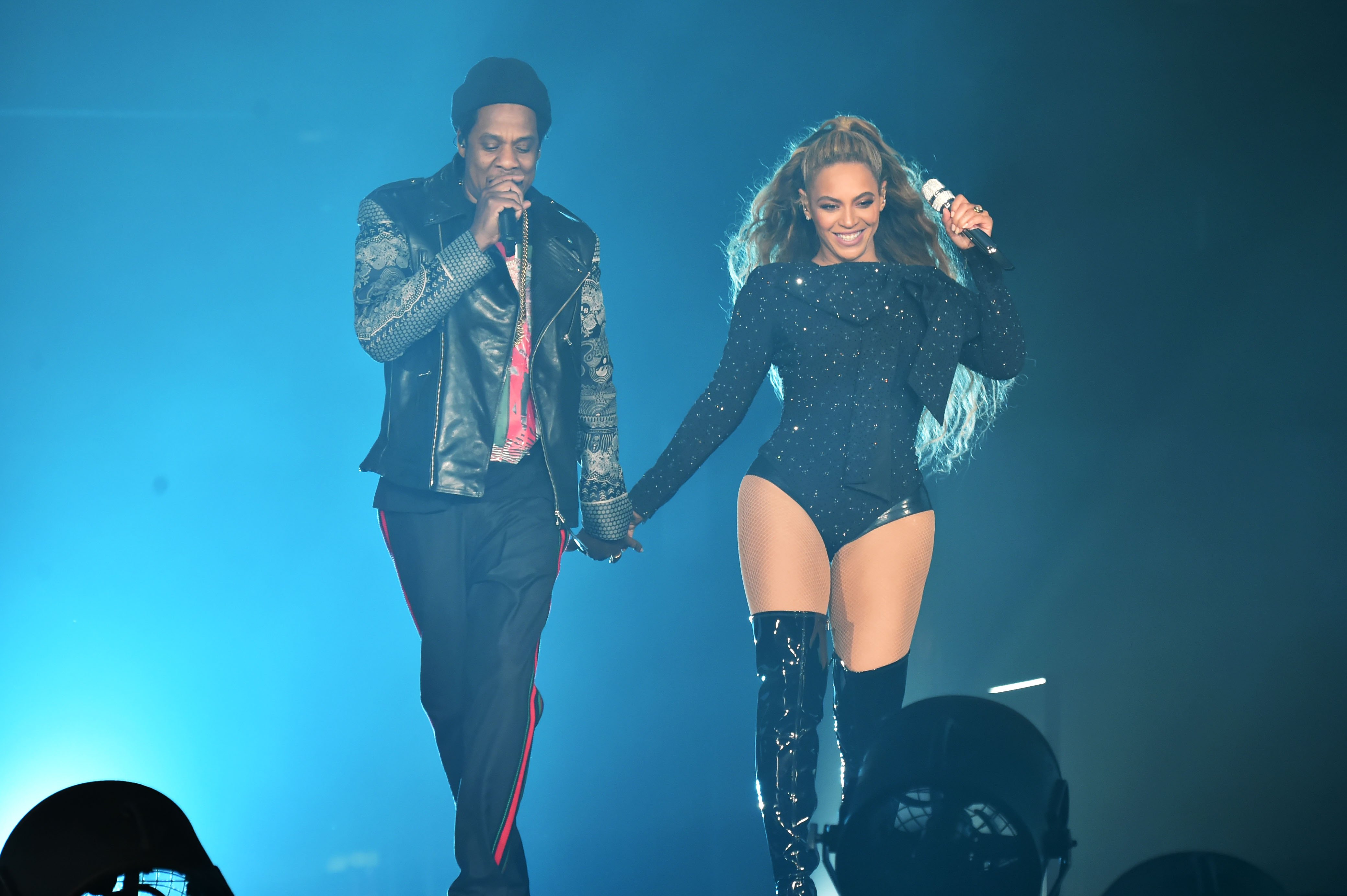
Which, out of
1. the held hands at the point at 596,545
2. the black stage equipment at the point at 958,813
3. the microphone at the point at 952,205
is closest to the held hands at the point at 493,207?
the held hands at the point at 596,545

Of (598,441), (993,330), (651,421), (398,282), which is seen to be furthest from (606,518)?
(993,330)

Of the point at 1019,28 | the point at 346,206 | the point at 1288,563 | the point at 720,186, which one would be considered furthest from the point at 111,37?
the point at 1288,563

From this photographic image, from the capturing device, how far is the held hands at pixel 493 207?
2598mm

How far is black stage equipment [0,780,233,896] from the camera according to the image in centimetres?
150

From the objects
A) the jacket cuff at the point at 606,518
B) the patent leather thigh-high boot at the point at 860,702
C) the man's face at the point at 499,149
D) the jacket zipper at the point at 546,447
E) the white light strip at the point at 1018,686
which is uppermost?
the man's face at the point at 499,149

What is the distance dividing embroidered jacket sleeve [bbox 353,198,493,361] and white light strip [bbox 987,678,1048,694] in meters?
2.02

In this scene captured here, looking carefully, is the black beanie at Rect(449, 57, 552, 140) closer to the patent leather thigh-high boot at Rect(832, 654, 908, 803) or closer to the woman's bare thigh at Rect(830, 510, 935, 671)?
the woman's bare thigh at Rect(830, 510, 935, 671)

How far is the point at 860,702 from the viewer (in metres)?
2.67

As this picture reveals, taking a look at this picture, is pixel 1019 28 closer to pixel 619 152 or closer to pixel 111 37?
pixel 619 152

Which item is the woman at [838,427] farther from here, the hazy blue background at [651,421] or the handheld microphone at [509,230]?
the handheld microphone at [509,230]

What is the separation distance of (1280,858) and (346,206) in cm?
347

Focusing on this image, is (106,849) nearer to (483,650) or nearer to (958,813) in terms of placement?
(483,650)

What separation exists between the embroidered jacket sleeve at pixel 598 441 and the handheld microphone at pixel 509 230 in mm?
226

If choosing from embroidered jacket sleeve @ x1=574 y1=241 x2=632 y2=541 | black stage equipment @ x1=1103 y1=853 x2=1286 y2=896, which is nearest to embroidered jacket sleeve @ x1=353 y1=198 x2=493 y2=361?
embroidered jacket sleeve @ x1=574 y1=241 x2=632 y2=541
